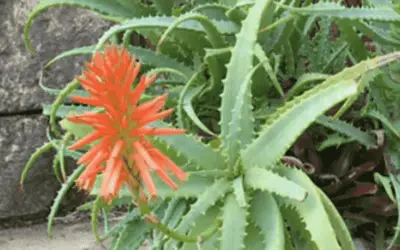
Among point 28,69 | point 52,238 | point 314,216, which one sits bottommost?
point 52,238

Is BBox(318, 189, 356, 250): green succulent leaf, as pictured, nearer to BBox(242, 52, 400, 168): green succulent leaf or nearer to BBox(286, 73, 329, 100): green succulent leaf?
BBox(242, 52, 400, 168): green succulent leaf

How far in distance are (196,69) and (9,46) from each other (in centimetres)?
60

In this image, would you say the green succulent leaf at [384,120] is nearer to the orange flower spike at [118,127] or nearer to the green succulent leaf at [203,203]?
the green succulent leaf at [203,203]

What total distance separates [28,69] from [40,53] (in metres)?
0.05

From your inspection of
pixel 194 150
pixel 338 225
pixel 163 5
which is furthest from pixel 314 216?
pixel 163 5

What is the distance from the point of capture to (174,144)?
903 mm

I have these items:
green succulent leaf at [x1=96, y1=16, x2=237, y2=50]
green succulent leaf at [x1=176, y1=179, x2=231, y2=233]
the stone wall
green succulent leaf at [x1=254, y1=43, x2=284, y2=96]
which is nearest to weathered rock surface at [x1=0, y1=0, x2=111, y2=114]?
the stone wall

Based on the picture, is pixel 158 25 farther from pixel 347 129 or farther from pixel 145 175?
pixel 145 175

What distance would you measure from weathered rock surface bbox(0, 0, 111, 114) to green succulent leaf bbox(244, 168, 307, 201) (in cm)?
78

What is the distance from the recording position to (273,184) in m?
0.83

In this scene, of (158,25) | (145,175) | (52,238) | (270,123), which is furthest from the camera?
(52,238)

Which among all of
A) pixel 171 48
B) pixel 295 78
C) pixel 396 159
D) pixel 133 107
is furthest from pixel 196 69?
pixel 133 107

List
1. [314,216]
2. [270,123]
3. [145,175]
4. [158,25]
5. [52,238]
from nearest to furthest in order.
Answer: [145,175], [314,216], [270,123], [158,25], [52,238]

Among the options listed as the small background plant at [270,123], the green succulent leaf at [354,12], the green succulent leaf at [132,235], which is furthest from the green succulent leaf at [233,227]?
the green succulent leaf at [354,12]
